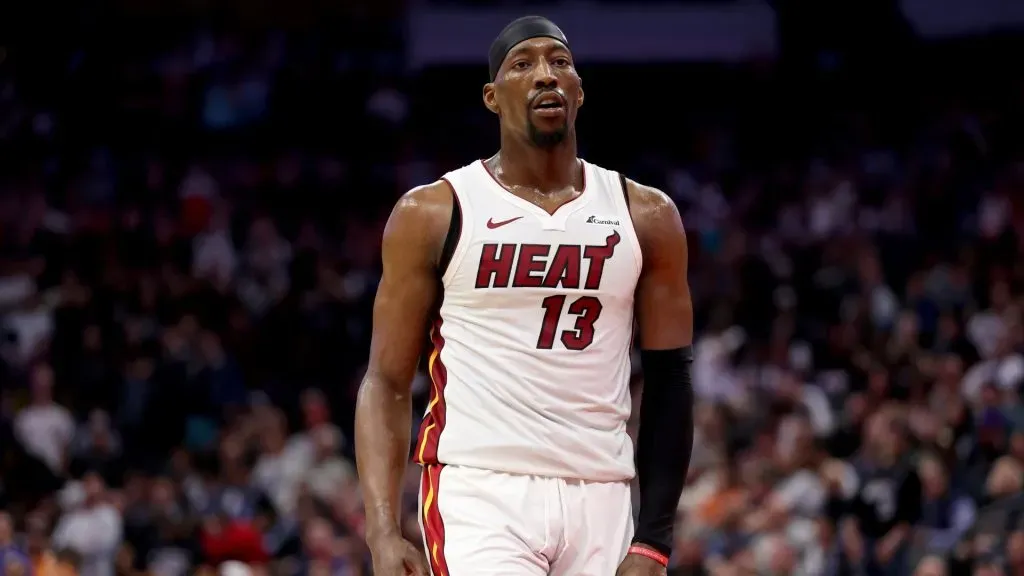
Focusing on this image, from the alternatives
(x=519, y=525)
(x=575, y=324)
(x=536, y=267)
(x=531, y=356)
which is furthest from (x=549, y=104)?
(x=519, y=525)

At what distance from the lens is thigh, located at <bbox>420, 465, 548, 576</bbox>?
15.6ft

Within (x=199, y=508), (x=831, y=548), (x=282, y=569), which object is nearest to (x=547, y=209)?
(x=831, y=548)

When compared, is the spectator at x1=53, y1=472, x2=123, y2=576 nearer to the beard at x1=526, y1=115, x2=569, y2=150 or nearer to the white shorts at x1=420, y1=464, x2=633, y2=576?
the white shorts at x1=420, y1=464, x2=633, y2=576

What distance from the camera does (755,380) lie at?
581 inches

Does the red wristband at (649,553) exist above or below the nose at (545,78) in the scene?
below

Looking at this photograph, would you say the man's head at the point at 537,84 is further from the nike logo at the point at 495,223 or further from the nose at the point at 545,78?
the nike logo at the point at 495,223

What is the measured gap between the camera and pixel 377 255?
17.3 meters

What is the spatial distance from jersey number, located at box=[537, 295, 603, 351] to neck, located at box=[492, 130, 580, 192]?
17.1 inches

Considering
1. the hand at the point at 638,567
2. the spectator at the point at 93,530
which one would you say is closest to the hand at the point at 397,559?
the hand at the point at 638,567

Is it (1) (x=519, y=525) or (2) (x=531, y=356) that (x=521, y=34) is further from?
(1) (x=519, y=525)

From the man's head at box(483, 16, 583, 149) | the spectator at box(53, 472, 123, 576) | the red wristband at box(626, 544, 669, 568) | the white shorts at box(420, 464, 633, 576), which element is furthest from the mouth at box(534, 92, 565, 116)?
the spectator at box(53, 472, 123, 576)

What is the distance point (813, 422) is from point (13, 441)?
23.6ft

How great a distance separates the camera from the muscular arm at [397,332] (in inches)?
199

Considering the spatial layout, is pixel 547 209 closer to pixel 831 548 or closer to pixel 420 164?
pixel 831 548
